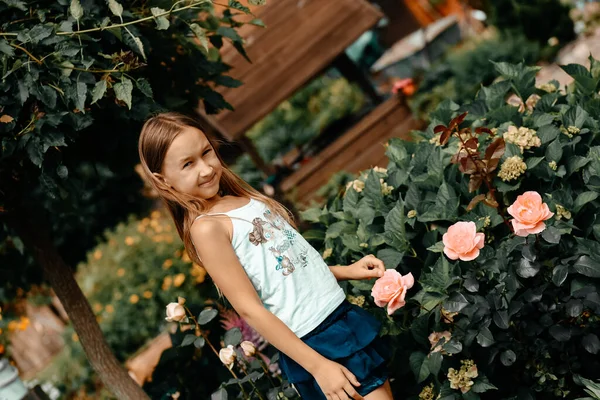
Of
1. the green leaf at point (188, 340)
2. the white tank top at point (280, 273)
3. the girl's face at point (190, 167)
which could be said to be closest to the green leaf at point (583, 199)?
the white tank top at point (280, 273)

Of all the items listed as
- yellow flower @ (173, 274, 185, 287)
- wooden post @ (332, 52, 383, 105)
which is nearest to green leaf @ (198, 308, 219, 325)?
yellow flower @ (173, 274, 185, 287)

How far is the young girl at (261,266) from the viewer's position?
1872 millimetres

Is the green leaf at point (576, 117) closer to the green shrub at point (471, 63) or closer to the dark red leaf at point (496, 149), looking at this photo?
the dark red leaf at point (496, 149)

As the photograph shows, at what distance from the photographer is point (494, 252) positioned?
243 cm

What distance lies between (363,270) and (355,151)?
11.6 feet

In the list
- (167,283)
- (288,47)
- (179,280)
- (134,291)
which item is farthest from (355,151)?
(134,291)

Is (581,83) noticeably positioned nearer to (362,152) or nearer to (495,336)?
(495,336)

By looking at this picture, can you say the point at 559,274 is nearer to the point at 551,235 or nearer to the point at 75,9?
the point at 551,235

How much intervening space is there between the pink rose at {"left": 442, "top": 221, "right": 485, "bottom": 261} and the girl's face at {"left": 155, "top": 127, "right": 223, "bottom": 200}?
0.82m

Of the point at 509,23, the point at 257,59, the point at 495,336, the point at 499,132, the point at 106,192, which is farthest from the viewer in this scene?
the point at 509,23

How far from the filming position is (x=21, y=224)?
3008mm

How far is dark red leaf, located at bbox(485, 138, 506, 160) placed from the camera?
2340 millimetres

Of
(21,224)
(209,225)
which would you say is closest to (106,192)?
(21,224)

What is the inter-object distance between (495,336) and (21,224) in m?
2.23
